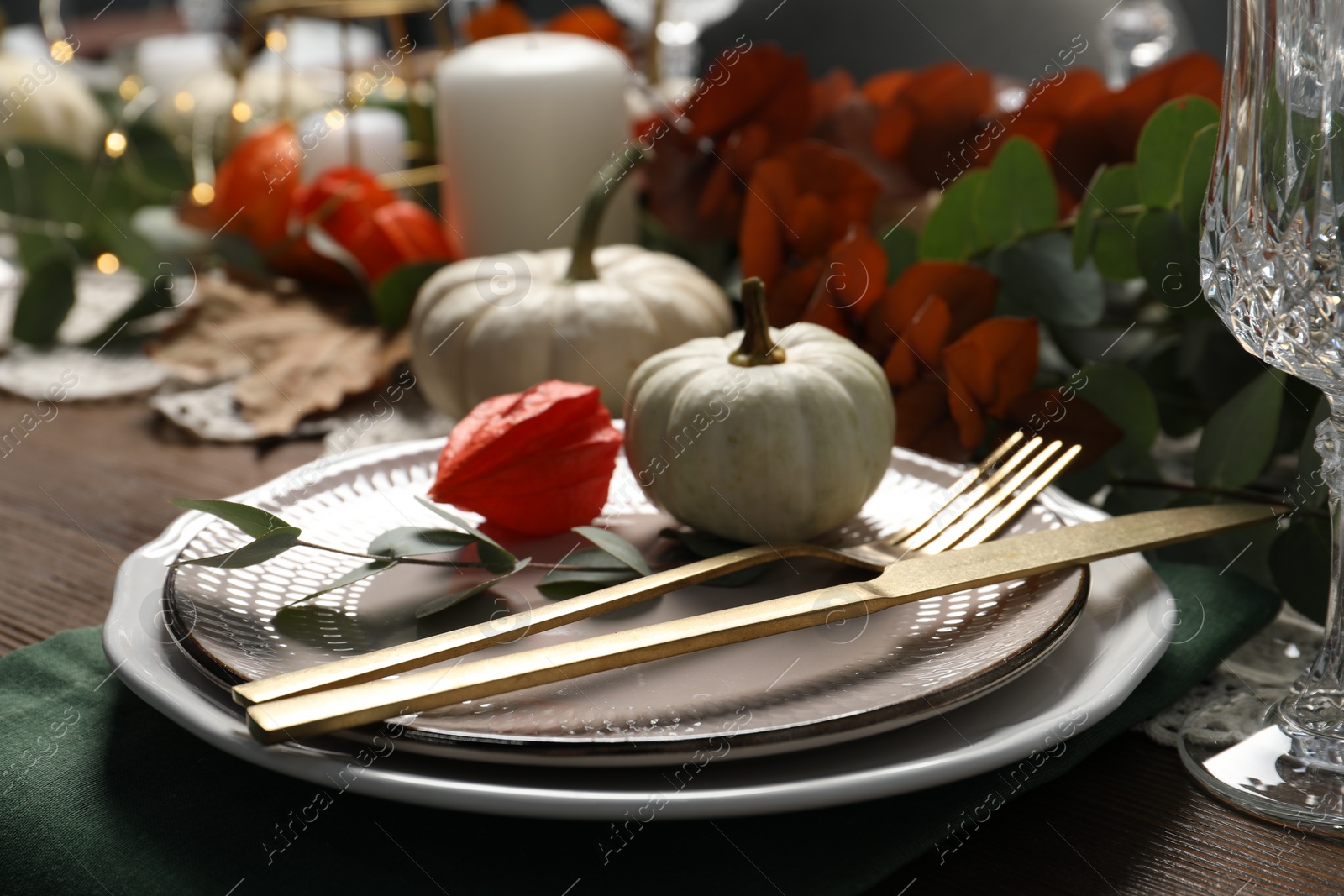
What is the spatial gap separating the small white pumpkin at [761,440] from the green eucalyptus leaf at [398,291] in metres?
0.37

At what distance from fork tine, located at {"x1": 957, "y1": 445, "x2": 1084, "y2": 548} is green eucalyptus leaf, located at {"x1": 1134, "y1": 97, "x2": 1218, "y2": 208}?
0.47 ft

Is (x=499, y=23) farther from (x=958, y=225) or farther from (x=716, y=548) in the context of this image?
(x=716, y=548)

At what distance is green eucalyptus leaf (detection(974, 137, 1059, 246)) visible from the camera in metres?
0.57

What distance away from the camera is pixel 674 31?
114 cm

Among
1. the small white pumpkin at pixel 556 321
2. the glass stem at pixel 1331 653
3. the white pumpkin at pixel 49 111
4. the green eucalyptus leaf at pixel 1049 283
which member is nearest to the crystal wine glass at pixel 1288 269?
the glass stem at pixel 1331 653

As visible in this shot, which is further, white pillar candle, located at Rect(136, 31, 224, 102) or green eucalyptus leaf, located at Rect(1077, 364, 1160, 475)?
white pillar candle, located at Rect(136, 31, 224, 102)

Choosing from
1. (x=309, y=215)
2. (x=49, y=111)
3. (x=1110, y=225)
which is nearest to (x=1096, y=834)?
(x=1110, y=225)

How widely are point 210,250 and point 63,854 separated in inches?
26.7

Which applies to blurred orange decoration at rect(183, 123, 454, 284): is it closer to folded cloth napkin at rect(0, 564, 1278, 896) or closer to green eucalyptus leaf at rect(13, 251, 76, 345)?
green eucalyptus leaf at rect(13, 251, 76, 345)

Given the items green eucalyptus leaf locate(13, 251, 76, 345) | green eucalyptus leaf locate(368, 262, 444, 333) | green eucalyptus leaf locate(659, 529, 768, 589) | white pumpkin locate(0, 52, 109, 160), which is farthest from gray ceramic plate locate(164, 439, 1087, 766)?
white pumpkin locate(0, 52, 109, 160)

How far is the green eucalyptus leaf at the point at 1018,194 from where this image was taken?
574 millimetres

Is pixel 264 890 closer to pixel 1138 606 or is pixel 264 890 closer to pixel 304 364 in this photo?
pixel 1138 606

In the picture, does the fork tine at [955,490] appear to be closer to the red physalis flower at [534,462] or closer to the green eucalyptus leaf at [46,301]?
the red physalis flower at [534,462]

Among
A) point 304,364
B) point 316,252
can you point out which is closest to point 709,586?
point 304,364
